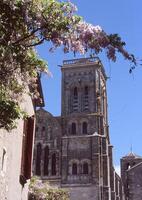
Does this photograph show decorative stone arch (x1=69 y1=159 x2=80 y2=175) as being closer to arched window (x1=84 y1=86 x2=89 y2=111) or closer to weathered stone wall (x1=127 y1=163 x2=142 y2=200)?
arched window (x1=84 y1=86 x2=89 y2=111)

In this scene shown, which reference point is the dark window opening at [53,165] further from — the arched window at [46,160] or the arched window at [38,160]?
the arched window at [38,160]

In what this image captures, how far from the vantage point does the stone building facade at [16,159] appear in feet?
42.3

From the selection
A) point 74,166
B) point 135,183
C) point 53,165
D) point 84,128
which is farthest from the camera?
point 135,183

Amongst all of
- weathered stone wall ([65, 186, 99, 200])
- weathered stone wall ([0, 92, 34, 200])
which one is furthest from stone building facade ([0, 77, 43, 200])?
weathered stone wall ([65, 186, 99, 200])

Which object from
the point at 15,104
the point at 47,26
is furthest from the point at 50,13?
the point at 15,104

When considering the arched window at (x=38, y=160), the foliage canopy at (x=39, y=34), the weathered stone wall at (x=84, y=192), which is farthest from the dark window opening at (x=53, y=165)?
the foliage canopy at (x=39, y=34)

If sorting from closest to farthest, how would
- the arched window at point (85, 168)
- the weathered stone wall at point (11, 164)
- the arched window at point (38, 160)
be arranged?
the weathered stone wall at point (11, 164) < the arched window at point (85, 168) < the arched window at point (38, 160)

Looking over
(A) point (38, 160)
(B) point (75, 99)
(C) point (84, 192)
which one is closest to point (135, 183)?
(C) point (84, 192)

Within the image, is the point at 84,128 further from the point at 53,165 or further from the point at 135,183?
the point at 135,183

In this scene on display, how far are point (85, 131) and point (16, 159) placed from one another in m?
31.7

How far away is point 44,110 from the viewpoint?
48.5 m

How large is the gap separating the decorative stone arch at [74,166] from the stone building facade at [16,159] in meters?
27.4

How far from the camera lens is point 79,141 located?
148 ft

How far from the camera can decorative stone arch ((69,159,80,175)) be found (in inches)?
1710
